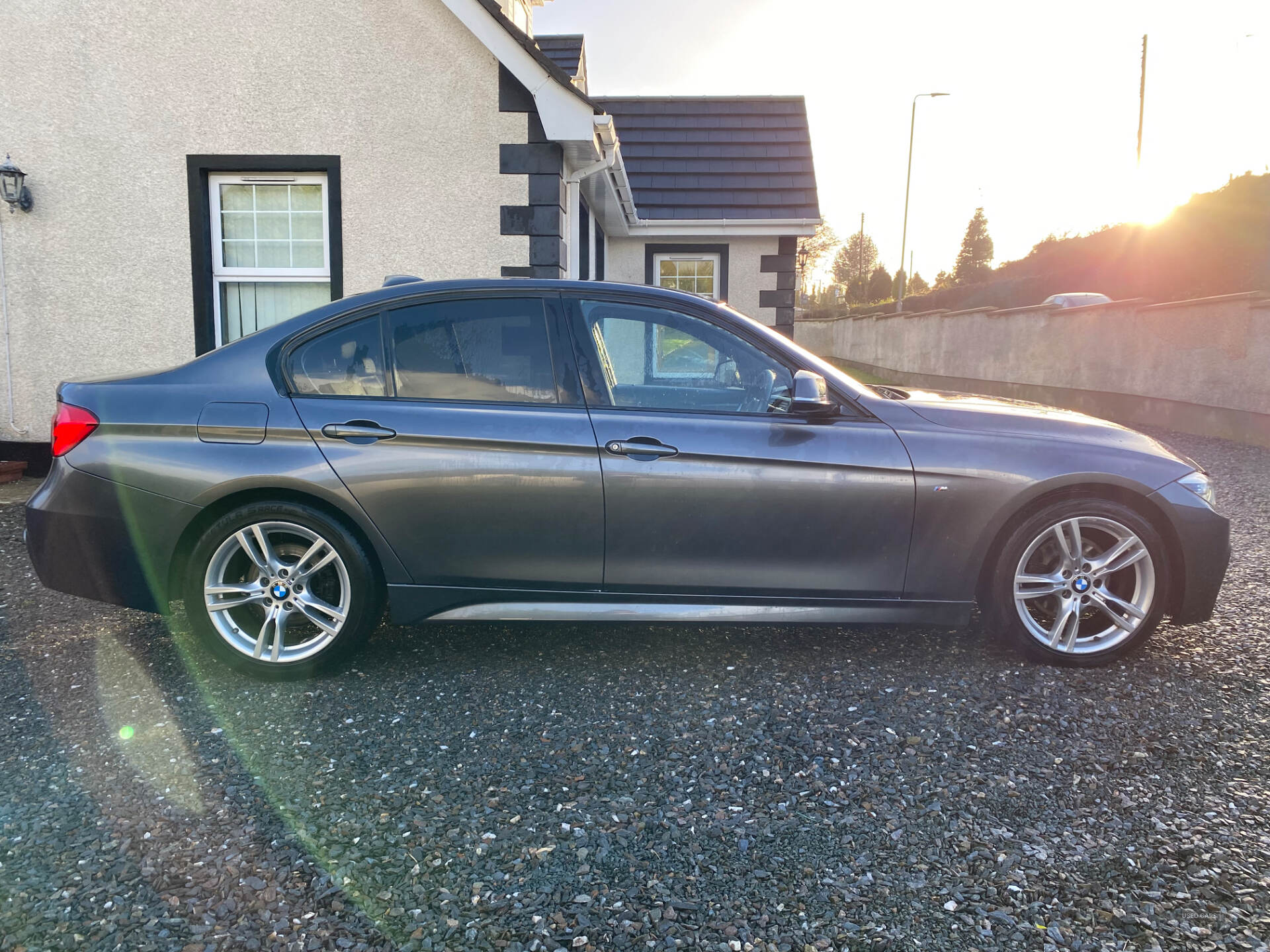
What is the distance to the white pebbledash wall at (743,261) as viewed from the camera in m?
13.4

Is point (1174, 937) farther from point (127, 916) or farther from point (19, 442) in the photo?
point (19, 442)

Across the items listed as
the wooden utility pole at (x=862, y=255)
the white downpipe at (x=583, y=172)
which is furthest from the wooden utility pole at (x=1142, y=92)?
the white downpipe at (x=583, y=172)

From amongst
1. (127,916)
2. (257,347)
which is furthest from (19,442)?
(127,916)

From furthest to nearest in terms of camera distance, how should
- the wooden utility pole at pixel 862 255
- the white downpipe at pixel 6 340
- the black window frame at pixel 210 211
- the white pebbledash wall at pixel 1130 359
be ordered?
the wooden utility pole at pixel 862 255
the white pebbledash wall at pixel 1130 359
the white downpipe at pixel 6 340
the black window frame at pixel 210 211

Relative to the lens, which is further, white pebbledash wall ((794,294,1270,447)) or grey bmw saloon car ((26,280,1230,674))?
white pebbledash wall ((794,294,1270,447))

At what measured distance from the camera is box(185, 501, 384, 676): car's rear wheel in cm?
353

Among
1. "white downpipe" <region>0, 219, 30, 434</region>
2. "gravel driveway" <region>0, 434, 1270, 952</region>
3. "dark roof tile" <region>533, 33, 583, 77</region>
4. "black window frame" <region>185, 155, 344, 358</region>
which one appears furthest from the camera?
"dark roof tile" <region>533, 33, 583, 77</region>

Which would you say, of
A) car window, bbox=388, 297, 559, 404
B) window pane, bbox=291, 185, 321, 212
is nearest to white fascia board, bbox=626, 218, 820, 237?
window pane, bbox=291, 185, 321, 212

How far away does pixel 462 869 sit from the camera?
237cm

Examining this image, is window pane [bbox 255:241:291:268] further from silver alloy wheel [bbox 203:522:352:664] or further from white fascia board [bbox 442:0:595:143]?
silver alloy wheel [bbox 203:522:352:664]

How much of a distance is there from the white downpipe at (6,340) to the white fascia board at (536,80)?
14.6 feet

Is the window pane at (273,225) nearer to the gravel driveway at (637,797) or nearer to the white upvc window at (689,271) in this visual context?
the gravel driveway at (637,797)

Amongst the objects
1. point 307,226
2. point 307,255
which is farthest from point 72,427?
point 307,226

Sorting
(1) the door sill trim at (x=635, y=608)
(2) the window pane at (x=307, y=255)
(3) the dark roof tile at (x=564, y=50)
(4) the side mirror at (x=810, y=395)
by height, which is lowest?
(1) the door sill trim at (x=635, y=608)
